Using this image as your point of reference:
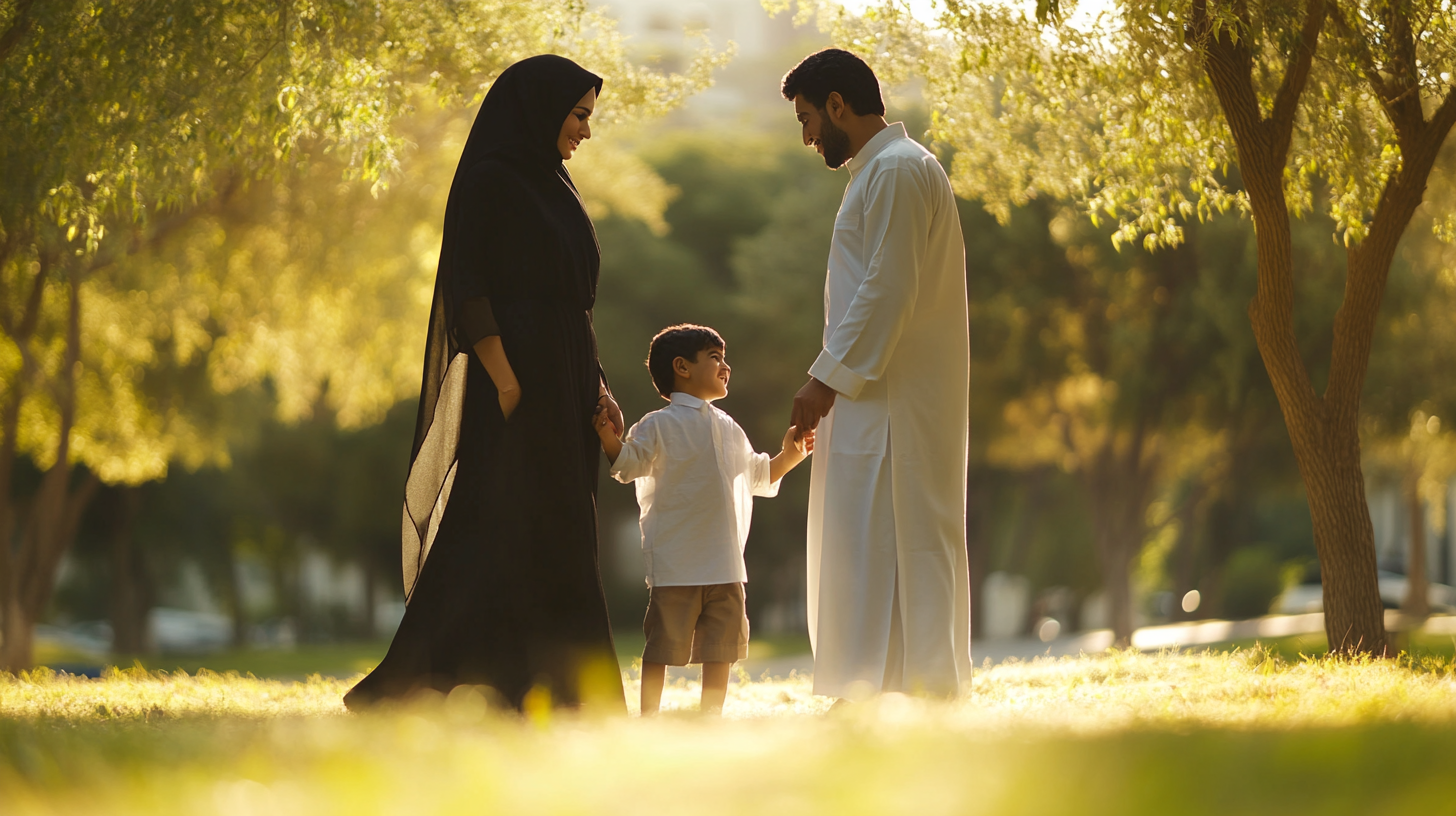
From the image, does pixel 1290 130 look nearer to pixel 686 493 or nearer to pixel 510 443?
pixel 686 493

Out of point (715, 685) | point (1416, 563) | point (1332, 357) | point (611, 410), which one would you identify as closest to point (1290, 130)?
point (1332, 357)

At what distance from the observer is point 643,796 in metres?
2.18

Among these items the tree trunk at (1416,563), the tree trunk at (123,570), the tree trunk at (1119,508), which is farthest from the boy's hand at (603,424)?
the tree trunk at (1416,563)

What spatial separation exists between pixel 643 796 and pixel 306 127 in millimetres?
5284

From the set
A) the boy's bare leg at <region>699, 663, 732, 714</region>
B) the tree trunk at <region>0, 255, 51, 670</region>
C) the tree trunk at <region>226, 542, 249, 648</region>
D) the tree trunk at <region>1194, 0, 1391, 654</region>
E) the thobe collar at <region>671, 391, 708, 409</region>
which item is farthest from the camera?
the tree trunk at <region>226, 542, 249, 648</region>

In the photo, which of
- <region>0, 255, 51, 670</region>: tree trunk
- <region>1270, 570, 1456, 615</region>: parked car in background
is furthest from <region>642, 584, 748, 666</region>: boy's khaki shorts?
<region>1270, 570, 1456, 615</region>: parked car in background

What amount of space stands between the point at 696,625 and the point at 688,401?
93 cm

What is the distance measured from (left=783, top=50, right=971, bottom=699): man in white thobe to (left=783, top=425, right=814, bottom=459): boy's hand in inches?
3.9

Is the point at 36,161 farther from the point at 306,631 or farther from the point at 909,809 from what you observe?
the point at 306,631

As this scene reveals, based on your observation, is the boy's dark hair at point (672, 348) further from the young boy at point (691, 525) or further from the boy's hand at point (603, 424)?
the boy's hand at point (603, 424)

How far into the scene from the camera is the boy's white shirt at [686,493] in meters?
5.12

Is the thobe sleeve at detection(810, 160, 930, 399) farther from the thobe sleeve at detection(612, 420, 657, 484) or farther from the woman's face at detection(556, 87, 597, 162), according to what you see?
the woman's face at detection(556, 87, 597, 162)

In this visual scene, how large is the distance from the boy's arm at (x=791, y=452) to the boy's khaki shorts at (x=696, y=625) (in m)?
0.55

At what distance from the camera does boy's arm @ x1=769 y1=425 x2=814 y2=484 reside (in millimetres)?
5008
